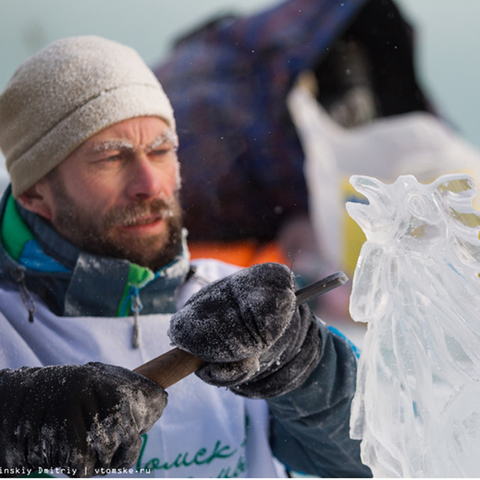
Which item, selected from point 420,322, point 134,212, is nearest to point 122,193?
point 134,212

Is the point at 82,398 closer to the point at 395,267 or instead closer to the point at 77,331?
the point at 77,331

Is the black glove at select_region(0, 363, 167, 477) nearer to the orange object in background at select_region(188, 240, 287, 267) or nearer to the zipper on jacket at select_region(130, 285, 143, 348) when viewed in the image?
the zipper on jacket at select_region(130, 285, 143, 348)

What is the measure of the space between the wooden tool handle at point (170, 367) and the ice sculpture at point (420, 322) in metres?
0.25

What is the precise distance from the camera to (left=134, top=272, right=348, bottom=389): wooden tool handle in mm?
699

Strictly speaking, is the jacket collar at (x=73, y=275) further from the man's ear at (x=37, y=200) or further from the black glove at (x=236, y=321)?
the black glove at (x=236, y=321)

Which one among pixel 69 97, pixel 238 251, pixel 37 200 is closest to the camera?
pixel 69 97

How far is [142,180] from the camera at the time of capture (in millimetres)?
896

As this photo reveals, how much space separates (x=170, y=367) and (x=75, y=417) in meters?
0.14

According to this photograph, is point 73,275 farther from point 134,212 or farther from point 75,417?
point 75,417

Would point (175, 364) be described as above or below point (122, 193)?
below

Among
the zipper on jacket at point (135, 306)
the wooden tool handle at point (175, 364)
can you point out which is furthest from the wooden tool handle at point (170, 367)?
the zipper on jacket at point (135, 306)

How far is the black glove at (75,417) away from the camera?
2.12ft

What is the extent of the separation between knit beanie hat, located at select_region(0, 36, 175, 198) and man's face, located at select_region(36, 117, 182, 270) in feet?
0.08

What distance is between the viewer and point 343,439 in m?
0.99
